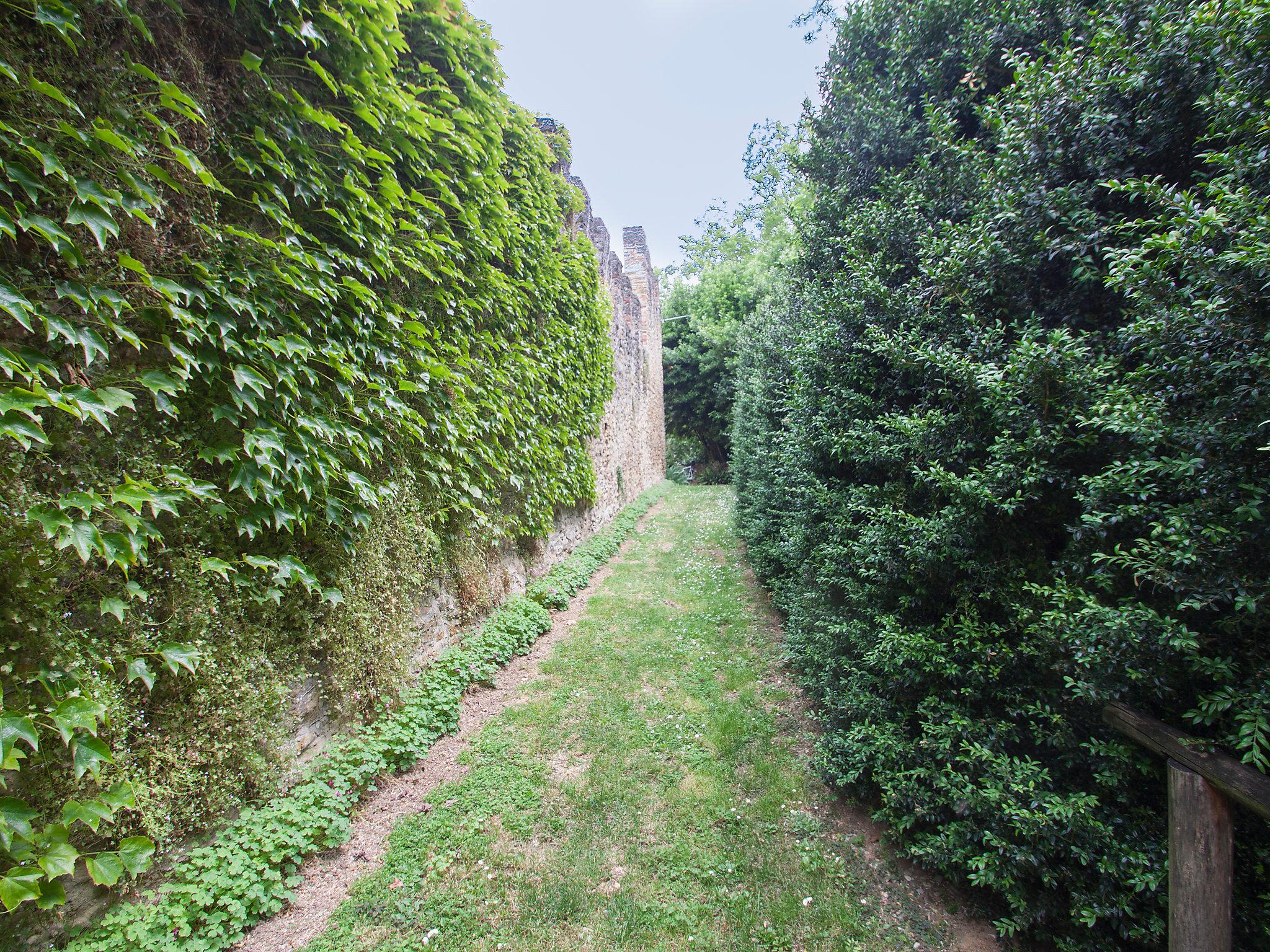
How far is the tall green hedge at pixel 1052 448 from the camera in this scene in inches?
63.3

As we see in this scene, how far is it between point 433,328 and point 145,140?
1.84m

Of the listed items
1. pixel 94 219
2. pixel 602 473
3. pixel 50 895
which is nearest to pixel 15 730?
pixel 50 895

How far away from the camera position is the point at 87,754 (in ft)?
5.53

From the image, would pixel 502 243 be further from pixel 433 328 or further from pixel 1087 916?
pixel 1087 916

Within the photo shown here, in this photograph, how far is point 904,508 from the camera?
2752mm

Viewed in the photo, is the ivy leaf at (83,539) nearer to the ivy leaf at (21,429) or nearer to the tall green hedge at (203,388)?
the tall green hedge at (203,388)

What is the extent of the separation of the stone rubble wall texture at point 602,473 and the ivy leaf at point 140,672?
810 millimetres

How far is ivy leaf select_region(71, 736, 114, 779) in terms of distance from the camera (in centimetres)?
166

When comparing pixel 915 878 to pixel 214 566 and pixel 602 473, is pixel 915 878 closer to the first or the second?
pixel 214 566

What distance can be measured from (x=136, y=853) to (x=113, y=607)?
887mm

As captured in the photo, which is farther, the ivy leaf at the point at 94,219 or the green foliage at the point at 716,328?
the green foliage at the point at 716,328

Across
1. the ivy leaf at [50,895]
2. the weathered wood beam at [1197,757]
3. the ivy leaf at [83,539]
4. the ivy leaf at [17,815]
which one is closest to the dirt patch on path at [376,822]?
the ivy leaf at [50,895]

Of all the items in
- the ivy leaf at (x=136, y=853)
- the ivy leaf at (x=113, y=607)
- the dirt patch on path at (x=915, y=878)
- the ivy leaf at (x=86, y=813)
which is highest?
the ivy leaf at (x=113, y=607)

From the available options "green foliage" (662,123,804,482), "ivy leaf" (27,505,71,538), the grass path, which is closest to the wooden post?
the grass path
